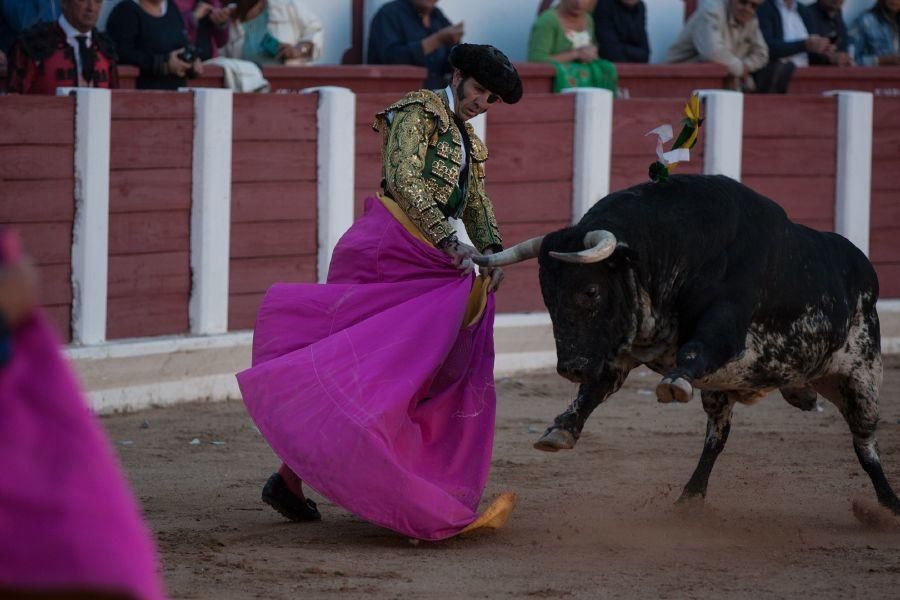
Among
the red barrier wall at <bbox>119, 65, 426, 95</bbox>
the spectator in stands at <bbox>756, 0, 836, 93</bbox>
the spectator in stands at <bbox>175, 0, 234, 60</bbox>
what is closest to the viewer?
the spectator in stands at <bbox>175, 0, 234, 60</bbox>

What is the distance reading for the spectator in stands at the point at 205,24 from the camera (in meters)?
6.88

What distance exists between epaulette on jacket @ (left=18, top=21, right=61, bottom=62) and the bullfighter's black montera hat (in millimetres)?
2459

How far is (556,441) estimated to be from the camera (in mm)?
3859

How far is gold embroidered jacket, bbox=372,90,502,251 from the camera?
4.00 m

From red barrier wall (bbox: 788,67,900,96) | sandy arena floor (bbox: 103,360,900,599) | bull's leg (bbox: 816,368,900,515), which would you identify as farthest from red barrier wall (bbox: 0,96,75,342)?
red barrier wall (bbox: 788,67,900,96)

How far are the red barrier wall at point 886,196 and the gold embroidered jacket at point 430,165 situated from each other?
4.82m

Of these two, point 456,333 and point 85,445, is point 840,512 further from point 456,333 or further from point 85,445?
point 85,445

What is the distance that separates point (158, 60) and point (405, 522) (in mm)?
3199

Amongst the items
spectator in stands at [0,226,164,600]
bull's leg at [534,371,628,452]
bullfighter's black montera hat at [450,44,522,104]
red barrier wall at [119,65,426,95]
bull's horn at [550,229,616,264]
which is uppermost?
red barrier wall at [119,65,426,95]

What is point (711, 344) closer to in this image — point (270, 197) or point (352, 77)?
point (270, 197)

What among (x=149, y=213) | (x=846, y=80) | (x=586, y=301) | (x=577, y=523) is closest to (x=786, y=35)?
(x=846, y=80)

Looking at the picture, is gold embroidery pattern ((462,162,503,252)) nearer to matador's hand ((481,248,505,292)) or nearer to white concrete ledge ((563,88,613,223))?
matador's hand ((481,248,505,292))

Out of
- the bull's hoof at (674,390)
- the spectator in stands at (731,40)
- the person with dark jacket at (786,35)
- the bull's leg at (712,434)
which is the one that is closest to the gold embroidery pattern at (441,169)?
the bull's hoof at (674,390)

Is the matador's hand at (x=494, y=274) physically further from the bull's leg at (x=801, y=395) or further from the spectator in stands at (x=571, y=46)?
the spectator in stands at (x=571, y=46)
